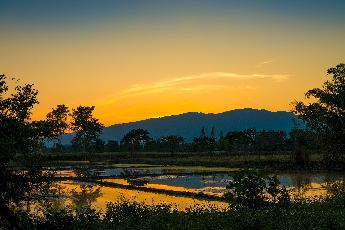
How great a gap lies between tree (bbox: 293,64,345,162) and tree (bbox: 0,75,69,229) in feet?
127

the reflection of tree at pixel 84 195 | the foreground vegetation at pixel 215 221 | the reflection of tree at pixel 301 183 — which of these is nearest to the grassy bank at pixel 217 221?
the foreground vegetation at pixel 215 221

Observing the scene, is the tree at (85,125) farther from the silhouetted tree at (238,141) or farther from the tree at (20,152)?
the tree at (20,152)

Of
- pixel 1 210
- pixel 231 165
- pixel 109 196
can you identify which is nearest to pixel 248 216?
pixel 1 210

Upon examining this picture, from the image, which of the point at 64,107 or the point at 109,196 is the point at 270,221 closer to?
the point at 109,196

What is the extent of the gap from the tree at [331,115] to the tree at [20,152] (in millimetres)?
38804

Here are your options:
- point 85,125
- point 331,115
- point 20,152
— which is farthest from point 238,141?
point 20,152

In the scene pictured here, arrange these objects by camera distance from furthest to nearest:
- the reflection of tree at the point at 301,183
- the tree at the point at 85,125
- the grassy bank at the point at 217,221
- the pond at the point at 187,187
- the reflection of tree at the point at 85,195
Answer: the tree at the point at 85,125, the reflection of tree at the point at 301,183, the pond at the point at 187,187, the reflection of tree at the point at 85,195, the grassy bank at the point at 217,221

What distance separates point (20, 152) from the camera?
77.0ft

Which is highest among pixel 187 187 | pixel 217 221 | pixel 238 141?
pixel 238 141

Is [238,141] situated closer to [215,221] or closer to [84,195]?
[84,195]

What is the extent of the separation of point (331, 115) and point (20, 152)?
41915mm

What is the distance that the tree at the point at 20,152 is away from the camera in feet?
71.8

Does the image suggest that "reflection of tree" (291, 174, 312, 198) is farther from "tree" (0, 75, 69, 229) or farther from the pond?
"tree" (0, 75, 69, 229)

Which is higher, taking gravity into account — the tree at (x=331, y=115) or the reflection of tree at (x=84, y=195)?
the tree at (x=331, y=115)
